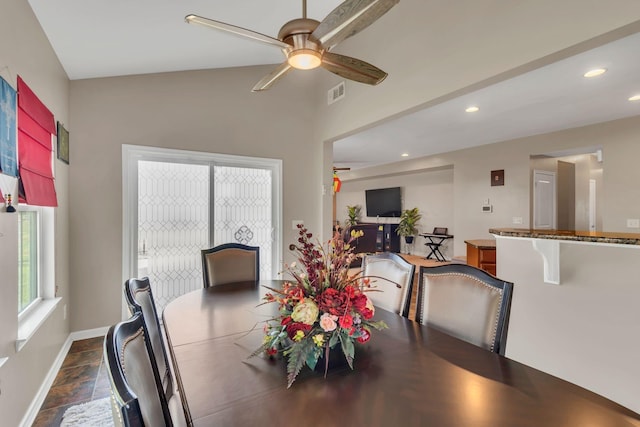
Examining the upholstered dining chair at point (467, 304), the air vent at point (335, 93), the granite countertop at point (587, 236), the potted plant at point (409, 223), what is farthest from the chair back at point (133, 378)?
the potted plant at point (409, 223)

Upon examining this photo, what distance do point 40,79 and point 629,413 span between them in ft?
12.1

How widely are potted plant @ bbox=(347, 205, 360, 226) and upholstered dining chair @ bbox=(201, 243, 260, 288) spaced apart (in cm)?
794

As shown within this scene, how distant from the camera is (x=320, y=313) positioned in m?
1.24

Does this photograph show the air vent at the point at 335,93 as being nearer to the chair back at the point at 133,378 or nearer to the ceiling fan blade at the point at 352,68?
the ceiling fan blade at the point at 352,68

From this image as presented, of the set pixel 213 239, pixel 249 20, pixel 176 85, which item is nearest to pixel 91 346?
pixel 213 239

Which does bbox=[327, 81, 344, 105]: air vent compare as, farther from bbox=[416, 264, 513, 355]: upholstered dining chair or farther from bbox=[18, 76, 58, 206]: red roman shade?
bbox=[18, 76, 58, 206]: red roman shade

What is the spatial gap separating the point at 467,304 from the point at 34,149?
2.96m

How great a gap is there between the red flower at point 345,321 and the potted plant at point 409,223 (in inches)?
310

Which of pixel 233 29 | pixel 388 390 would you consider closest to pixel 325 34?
pixel 233 29

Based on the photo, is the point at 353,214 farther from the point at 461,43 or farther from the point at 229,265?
the point at 461,43

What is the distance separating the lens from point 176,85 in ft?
11.9

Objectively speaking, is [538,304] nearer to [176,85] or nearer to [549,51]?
[549,51]

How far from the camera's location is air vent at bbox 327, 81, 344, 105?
154 inches

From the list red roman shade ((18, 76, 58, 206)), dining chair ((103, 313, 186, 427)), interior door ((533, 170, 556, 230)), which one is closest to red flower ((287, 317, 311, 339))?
dining chair ((103, 313, 186, 427))
